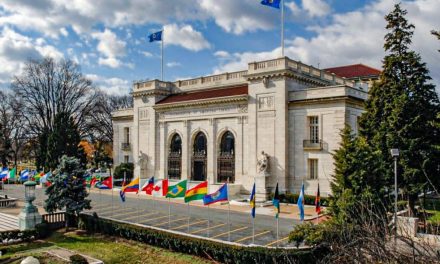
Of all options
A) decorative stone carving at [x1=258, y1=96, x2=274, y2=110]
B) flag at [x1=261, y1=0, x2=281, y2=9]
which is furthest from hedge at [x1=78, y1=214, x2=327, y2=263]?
flag at [x1=261, y1=0, x2=281, y2=9]

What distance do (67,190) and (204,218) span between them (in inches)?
367

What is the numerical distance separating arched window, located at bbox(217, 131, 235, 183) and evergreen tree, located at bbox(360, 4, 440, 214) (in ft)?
52.0

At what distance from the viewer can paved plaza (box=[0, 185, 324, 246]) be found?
20.1m

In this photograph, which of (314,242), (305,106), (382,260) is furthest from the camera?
(305,106)

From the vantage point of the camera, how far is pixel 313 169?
1312 inches

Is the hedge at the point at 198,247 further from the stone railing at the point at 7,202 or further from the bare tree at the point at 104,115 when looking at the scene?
the bare tree at the point at 104,115

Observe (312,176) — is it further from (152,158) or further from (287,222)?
(152,158)

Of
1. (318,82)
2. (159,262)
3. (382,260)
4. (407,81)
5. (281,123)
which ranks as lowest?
(159,262)

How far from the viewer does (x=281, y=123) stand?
1332 inches

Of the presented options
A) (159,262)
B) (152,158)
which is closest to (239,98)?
(152,158)

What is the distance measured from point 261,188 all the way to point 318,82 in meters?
13.0

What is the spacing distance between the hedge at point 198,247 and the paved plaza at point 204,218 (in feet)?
7.66

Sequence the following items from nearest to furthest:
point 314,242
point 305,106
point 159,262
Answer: point 314,242 → point 159,262 → point 305,106

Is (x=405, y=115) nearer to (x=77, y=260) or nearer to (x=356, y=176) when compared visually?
(x=356, y=176)
